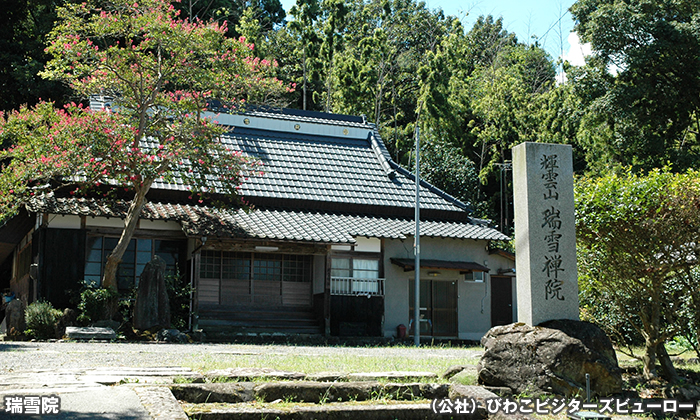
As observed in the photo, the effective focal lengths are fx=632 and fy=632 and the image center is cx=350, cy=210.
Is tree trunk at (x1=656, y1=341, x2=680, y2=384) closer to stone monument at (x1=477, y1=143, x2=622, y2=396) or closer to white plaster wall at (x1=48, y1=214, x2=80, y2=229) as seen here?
stone monument at (x1=477, y1=143, x2=622, y2=396)

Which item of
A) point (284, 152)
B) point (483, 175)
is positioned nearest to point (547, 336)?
point (284, 152)

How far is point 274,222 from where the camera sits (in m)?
17.1

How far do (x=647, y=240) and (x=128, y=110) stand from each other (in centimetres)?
1206

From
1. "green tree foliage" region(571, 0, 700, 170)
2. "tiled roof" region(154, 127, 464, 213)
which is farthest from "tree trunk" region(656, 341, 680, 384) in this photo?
"green tree foliage" region(571, 0, 700, 170)

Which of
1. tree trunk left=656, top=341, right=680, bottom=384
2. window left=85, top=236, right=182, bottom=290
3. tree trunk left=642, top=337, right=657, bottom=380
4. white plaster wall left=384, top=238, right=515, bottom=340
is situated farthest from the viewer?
white plaster wall left=384, top=238, right=515, bottom=340

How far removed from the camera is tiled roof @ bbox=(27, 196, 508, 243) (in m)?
15.2

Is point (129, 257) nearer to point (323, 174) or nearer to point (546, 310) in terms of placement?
point (323, 174)

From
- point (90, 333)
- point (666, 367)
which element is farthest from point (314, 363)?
point (90, 333)

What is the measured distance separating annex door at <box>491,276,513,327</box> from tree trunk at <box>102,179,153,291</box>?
12.5 meters

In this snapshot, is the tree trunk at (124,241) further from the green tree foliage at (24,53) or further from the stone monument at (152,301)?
the green tree foliage at (24,53)

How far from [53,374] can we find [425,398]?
392 centimetres

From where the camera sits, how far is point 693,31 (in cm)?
2247

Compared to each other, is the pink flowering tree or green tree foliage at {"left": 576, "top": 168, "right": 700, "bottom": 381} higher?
the pink flowering tree

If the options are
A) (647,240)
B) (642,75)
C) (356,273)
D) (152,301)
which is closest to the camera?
(647,240)
